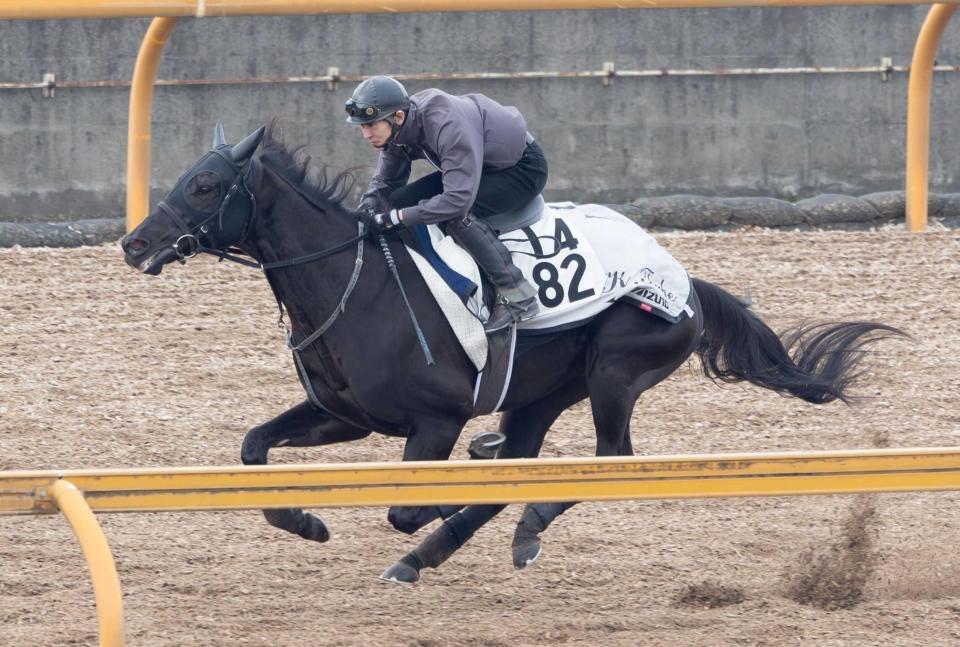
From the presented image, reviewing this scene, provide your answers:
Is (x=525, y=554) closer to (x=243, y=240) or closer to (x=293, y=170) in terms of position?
(x=243, y=240)

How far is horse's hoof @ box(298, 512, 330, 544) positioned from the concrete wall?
570 cm

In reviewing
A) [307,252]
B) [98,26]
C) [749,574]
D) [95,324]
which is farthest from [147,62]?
[749,574]

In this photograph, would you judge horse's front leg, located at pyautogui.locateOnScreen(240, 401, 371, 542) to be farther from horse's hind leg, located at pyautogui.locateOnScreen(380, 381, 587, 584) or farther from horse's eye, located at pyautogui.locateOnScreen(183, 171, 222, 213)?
horse's eye, located at pyautogui.locateOnScreen(183, 171, 222, 213)

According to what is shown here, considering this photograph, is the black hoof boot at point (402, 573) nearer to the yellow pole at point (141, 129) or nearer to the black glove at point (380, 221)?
the black glove at point (380, 221)

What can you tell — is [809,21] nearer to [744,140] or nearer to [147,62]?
[744,140]

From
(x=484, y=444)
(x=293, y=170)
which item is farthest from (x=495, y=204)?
(x=484, y=444)

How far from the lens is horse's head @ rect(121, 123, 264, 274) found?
17.0 feet

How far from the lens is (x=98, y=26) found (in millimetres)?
11070

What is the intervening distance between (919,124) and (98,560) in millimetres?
6966

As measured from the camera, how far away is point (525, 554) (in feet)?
18.1

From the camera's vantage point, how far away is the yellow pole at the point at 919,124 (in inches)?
363

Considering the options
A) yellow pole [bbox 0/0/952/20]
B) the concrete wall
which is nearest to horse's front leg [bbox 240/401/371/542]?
yellow pole [bbox 0/0/952/20]

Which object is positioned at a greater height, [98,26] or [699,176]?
[98,26]

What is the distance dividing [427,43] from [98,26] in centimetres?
237
